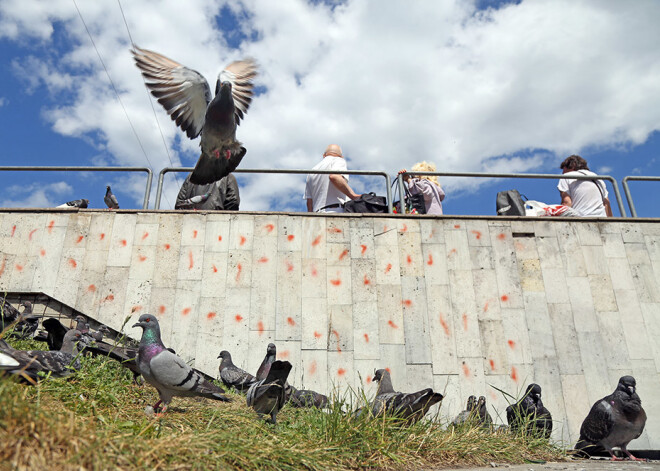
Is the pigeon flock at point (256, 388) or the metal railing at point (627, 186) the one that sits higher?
the metal railing at point (627, 186)

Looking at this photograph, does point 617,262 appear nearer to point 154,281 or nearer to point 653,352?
point 653,352

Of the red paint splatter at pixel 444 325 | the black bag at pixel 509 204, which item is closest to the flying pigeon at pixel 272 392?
the red paint splatter at pixel 444 325

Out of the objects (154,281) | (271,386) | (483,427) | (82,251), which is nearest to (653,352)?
(483,427)

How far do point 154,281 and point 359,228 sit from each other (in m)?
3.18

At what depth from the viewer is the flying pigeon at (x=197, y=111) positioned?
634cm

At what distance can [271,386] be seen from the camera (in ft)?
13.1

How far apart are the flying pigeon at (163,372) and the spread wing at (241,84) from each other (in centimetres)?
363

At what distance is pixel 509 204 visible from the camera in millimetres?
8312

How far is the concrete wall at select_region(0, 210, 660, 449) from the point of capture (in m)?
6.96

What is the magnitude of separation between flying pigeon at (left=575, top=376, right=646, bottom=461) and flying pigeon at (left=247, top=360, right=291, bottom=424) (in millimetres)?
3497

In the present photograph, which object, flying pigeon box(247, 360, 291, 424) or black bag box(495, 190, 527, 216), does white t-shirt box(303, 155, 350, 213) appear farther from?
flying pigeon box(247, 360, 291, 424)

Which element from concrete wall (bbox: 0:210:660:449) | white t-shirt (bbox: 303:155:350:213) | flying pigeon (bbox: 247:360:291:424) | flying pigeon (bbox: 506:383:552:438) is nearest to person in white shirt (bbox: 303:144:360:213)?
white t-shirt (bbox: 303:155:350:213)

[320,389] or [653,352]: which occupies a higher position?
[653,352]

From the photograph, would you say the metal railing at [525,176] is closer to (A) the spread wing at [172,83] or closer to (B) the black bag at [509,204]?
(B) the black bag at [509,204]
